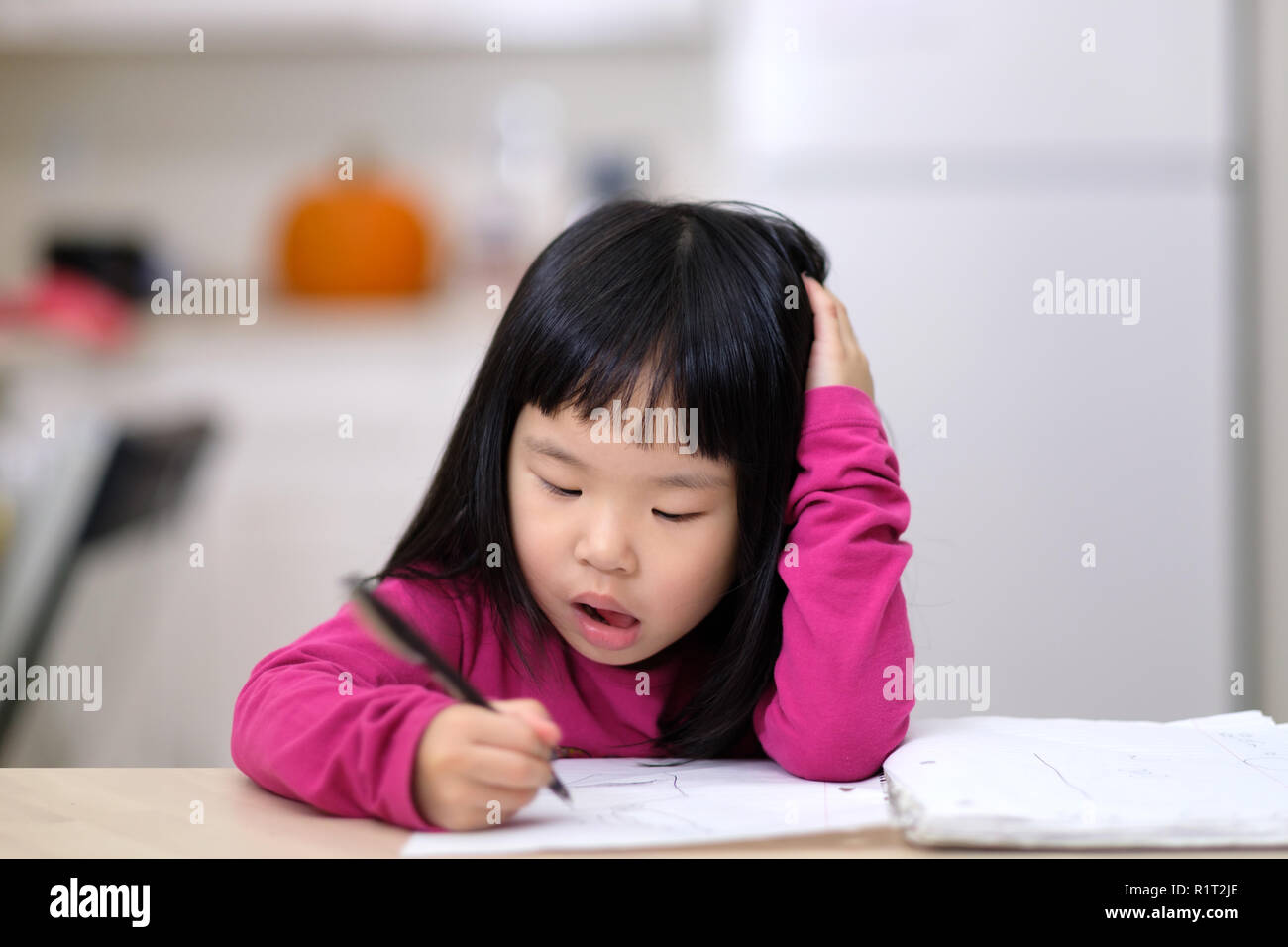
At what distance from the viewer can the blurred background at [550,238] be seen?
204cm

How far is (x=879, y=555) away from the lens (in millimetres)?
765

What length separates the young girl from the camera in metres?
0.72

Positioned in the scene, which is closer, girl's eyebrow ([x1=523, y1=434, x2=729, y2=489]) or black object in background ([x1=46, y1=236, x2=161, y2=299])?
girl's eyebrow ([x1=523, y1=434, x2=729, y2=489])

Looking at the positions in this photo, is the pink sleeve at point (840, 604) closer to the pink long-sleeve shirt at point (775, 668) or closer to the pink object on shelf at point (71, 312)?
the pink long-sleeve shirt at point (775, 668)

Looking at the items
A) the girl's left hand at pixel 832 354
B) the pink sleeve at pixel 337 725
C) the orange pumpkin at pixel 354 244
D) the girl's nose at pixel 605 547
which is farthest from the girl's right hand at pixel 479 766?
the orange pumpkin at pixel 354 244

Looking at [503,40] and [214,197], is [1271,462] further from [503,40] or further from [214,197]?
[214,197]

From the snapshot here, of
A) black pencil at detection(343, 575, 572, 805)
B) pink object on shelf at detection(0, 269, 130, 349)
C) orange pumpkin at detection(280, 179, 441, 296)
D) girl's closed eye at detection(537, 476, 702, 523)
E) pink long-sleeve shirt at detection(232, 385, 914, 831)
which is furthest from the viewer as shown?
orange pumpkin at detection(280, 179, 441, 296)

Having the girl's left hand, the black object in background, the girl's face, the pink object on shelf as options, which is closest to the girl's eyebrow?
the girl's face

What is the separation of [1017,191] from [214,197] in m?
1.91

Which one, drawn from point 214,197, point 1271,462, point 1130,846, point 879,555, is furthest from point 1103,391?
point 214,197

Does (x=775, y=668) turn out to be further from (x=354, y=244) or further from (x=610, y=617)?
(x=354, y=244)

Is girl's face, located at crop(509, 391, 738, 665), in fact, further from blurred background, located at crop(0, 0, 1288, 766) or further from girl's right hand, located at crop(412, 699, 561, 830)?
blurred background, located at crop(0, 0, 1288, 766)

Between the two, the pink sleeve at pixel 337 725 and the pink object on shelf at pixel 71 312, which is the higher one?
the pink object on shelf at pixel 71 312
